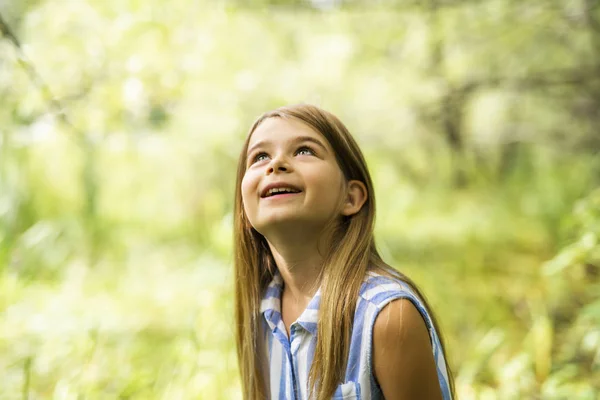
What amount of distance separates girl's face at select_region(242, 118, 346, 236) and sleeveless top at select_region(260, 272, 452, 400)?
157 mm

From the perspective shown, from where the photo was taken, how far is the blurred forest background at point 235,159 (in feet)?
7.71

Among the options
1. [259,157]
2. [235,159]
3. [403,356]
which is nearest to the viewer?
[403,356]

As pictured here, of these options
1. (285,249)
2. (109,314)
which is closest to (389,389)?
(285,249)

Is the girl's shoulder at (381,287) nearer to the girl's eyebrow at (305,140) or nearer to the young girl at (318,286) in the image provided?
the young girl at (318,286)

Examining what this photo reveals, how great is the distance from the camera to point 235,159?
3318 millimetres

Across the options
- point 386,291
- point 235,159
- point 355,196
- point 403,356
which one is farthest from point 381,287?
point 235,159

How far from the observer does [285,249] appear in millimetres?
1190

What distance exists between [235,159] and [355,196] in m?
2.14

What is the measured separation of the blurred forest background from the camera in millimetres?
2350

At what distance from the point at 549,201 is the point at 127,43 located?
2.42 metres

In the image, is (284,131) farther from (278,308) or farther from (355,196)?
(278,308)

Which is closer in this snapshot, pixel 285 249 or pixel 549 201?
pixel 285 249

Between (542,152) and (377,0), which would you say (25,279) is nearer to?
(377,0)

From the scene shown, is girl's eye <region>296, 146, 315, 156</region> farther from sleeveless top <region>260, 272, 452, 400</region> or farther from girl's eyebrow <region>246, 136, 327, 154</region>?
sleeveless top <region>260, 272, 452, 400</region>
